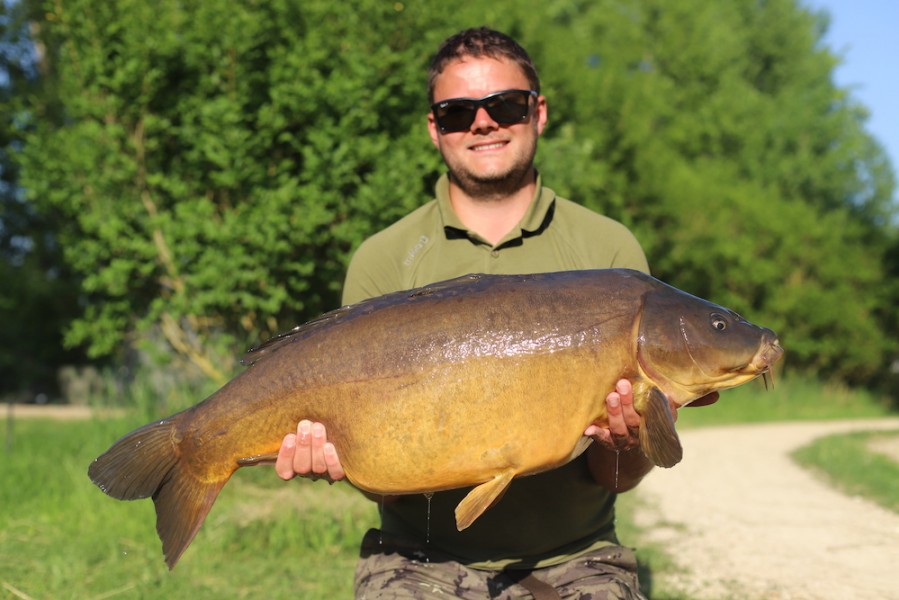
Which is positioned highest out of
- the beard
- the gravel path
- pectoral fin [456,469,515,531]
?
the beard

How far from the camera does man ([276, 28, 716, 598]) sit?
3062 millimetres

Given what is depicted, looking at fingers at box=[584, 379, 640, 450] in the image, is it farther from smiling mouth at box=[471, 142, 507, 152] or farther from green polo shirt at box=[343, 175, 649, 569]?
smiling mouth at box=[471, 142, 507, 152]

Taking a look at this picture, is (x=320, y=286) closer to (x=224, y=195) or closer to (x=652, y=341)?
(x=224, y=195)

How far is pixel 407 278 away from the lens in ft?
10.9

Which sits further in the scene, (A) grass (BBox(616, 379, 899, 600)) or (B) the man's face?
(A) grass (BBox(616, 379, 899, 600))

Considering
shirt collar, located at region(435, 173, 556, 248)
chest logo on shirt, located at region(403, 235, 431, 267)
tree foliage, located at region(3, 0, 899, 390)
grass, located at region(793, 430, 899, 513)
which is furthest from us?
grass, located at region(793, 430, 899, 513)

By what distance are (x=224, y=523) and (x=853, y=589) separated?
346 centimetres

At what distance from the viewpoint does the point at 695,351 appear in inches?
102

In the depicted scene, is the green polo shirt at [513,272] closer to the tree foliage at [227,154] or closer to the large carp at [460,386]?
the large carp at [460,386]

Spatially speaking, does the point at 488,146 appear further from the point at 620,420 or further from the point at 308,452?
the point at 308,452

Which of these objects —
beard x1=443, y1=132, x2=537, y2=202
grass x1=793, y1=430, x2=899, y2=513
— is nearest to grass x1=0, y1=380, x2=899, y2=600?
grass x1=793, y1=430, x2=899, y2=513

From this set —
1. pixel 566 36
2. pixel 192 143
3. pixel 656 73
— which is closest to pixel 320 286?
pixel 192 143

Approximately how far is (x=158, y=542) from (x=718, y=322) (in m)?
3.75

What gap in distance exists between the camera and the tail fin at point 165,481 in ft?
→ 8.89
